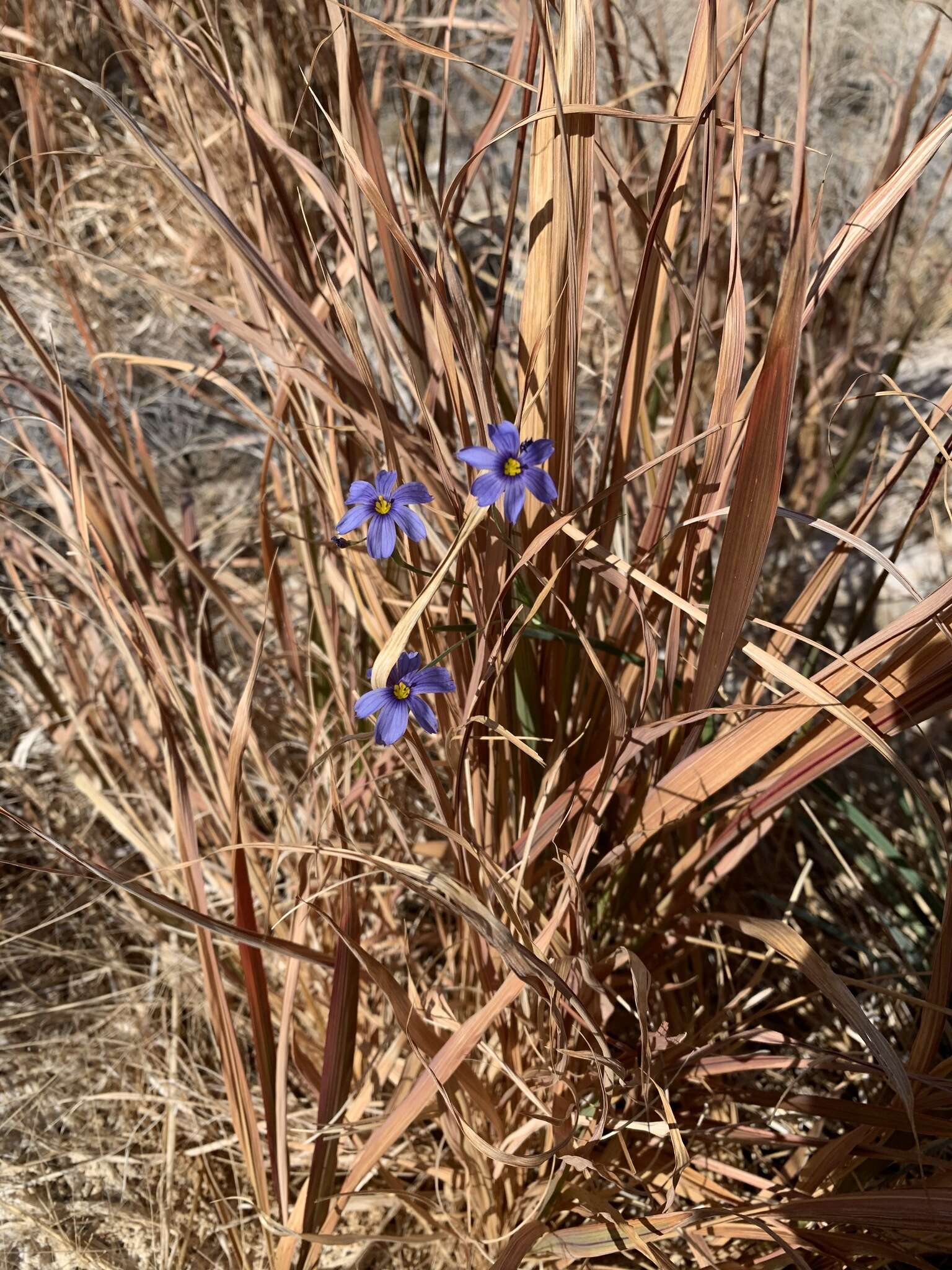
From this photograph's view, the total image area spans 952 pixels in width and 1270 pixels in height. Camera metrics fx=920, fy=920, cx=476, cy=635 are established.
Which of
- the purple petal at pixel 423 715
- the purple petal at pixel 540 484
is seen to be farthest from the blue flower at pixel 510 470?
the purple petal at pixel 423 715

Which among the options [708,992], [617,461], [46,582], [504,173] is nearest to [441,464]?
[617,461]

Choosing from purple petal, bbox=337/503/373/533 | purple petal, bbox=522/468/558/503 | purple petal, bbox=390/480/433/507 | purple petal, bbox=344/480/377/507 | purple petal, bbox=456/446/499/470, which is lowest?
purple petal, bbox=337/503/373/533

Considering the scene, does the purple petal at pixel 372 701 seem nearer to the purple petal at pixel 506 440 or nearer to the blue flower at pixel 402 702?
the blue flower at pixel 402 702

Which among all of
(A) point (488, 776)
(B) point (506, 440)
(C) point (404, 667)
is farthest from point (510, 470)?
(A) point (488, 776)

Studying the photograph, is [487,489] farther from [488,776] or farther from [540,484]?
[488,776]

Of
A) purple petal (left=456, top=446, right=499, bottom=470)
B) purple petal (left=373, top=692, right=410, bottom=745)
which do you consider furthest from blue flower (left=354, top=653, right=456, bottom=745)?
purple petal (left=456, top=446, right=499, bottom=470)

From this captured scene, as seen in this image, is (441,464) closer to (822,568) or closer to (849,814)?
(822,568)

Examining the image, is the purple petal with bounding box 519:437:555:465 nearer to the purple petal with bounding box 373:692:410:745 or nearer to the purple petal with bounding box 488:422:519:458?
the purple petal with bounding box 488:422:519:458
